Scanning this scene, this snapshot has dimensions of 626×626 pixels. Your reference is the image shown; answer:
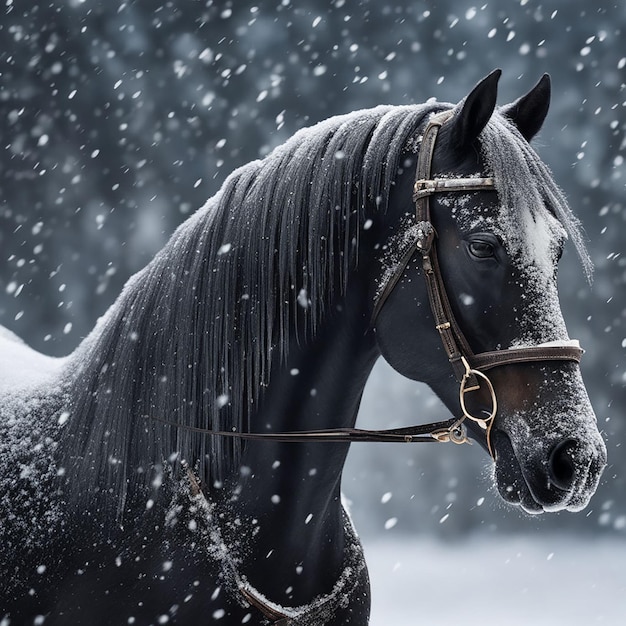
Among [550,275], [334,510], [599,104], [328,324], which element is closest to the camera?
[550,275]

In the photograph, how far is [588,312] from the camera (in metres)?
5.89

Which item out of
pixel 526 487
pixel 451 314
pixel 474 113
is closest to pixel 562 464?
pixel 526 487

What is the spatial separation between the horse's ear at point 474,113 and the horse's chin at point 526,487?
565mm

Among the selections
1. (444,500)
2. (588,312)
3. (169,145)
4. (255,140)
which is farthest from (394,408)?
(169,145)

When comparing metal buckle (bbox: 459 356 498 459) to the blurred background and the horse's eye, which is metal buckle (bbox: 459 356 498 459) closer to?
the horse's eye

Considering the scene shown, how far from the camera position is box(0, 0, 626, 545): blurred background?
20.3 feet

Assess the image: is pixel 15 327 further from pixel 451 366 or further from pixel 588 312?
pixel 451 366

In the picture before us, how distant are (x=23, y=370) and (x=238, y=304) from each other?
2.42ft

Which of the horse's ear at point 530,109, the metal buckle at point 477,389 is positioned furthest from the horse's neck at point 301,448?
the horse's ear at point 530,109

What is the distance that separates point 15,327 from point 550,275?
584cm

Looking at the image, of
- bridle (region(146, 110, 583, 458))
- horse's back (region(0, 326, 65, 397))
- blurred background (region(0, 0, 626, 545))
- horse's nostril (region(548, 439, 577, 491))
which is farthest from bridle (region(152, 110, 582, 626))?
blurred background (region(0, 0, 626, 545))

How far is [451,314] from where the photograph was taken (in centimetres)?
138

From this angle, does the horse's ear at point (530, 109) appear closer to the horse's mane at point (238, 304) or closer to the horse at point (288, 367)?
the horse at point (288, 367)

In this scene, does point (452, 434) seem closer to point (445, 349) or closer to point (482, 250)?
point (445, 349)
